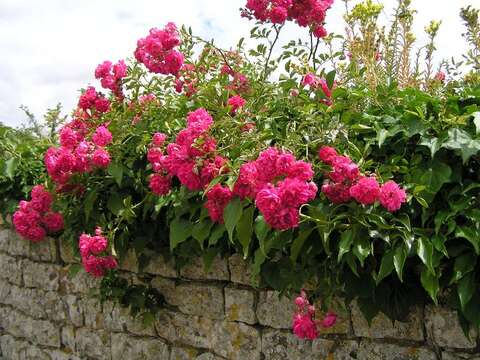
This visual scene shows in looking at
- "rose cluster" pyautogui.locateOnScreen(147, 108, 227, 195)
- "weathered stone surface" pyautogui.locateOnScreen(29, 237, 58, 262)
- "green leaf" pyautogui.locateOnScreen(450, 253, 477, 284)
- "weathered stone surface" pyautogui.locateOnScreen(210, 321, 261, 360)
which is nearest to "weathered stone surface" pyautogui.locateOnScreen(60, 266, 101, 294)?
"weathered stone surface" pyautogui.locateOnScreen(29, 237, 58, 262)

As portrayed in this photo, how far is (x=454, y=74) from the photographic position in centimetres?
308

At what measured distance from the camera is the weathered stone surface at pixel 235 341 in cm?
293

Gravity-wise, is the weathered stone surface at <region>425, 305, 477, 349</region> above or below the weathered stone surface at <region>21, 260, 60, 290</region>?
below

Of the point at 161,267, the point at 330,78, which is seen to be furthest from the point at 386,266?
the point at 161,267

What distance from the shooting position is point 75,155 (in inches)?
118

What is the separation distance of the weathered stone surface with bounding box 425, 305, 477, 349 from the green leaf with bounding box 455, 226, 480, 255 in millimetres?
371

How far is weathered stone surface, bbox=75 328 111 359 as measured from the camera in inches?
148

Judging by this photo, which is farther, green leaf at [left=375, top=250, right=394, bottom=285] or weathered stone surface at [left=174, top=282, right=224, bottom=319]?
weathered stone surface at [left=174, top=282, right=224, bottom=319]

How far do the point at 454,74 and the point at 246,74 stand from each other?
107cm

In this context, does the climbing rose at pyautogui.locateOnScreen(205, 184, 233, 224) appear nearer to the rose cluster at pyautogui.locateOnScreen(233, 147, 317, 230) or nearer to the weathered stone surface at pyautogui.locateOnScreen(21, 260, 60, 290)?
the rose cluster at pyautogui.locateOnScreen(233, 147, 317, 230)

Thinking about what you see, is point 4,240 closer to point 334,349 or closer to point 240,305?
point 240,305

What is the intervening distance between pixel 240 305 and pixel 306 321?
0.67 meters

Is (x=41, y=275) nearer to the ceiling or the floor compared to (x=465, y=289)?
nearer to the ceiling

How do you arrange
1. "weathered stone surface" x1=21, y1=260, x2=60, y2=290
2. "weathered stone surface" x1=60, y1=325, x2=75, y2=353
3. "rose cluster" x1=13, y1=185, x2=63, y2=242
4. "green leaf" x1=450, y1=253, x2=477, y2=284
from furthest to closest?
1. "weathered stone surface" x1=21, y1=260, x2=60, y2=290
2. "weathered stone surface" x1=60, y1=325, x2=75, y2=353
3. "rose cluster" x1=13, y1=185, x2=63, y2=242
4. "green leaf" x1=450, y1=253, x2=477, y2=284
